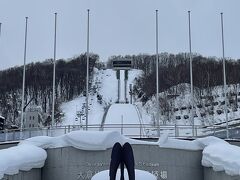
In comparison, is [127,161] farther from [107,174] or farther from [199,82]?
[199,82]

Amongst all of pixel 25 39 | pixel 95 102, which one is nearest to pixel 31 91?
pixel 95 102

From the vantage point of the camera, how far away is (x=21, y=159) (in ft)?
60.1

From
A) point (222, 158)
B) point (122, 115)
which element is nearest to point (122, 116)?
point (122, 115)

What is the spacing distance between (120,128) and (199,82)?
55742 millimetres

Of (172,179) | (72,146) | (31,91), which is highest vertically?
(31,91)

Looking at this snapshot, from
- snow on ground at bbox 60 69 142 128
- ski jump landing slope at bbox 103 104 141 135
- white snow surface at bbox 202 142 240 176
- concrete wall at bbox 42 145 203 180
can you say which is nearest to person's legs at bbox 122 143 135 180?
white snow surface at bbox 202 142 240 176

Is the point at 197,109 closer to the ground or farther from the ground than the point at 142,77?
closer to the ground

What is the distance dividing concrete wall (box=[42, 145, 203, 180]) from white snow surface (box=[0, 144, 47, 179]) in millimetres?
740

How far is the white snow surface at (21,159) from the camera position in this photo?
54.5 ft

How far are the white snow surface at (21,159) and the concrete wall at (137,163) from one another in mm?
740

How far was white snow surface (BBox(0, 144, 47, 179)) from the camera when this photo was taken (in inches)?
655

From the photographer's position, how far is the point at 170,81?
87.9 m

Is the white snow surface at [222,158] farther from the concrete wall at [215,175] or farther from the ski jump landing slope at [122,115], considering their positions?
the ski jump landing slope at [122,115]

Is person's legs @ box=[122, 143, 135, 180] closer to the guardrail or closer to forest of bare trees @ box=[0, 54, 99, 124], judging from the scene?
the guardrail
